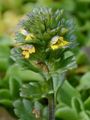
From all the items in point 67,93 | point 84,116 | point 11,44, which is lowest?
point 84,116

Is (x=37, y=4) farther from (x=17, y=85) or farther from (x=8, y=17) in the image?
(x=17, y=85)

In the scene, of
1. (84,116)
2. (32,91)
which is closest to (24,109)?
(32,91)

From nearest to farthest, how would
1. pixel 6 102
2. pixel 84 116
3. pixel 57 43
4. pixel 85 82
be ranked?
pixel 57 43 → pixel 84 116 → pixel 6 102 → pixel 85 82

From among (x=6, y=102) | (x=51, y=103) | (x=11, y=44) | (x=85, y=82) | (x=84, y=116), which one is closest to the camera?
(x=51, y=103)

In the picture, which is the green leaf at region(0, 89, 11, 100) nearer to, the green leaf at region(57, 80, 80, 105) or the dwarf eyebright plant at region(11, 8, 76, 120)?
the green leaf at region(57, 80, 80, 105)

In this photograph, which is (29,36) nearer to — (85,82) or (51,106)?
(51,106)

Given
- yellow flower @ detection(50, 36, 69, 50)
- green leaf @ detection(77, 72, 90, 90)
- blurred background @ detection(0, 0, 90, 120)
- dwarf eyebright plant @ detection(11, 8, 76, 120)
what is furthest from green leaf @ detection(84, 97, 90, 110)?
yellow flower @ detection(50, 36, 69, 50)

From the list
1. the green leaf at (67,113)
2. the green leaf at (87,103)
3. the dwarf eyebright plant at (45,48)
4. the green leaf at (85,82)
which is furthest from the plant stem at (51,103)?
the green leaf at (85,82)

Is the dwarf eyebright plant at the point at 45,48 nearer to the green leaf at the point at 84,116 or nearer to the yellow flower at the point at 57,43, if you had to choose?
the yellow flower at the point at 57,43
